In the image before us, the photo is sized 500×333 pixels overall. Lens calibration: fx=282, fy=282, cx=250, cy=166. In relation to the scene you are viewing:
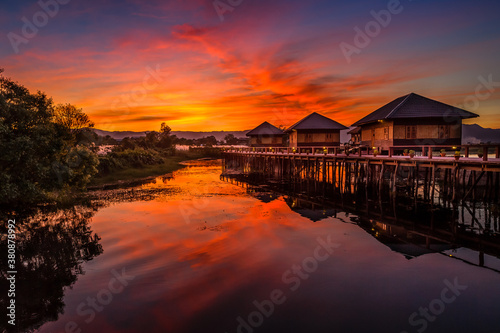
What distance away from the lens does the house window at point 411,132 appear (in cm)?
2409

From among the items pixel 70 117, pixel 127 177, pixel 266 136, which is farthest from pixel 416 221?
pixel 266 136

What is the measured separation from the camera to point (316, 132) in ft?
120

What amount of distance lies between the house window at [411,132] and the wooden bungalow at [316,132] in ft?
39.9

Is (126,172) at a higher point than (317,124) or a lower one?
lower

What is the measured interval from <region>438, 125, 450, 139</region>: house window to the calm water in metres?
14.6

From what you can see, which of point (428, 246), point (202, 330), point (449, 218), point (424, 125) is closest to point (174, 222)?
point (202, 330)

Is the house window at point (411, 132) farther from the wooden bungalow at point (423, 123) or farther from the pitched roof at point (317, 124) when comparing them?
the pitched roof at point (317, 124)

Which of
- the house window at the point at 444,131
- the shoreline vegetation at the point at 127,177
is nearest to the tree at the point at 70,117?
the shoreline vegetation at the point at 127,177

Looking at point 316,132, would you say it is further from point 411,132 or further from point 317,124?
point 411,132

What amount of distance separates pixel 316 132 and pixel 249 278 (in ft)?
100

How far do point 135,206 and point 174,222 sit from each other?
197 inches

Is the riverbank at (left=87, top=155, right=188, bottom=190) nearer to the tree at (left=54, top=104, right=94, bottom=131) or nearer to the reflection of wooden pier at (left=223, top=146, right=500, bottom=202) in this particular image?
the tree at (left=54, top=104, right=94, bottom=131)

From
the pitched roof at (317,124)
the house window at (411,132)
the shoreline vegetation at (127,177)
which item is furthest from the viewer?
the pitched roof at (317,124)

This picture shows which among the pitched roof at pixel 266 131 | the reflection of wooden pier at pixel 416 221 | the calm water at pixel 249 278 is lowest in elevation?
the reflection of wooden pier at pixel 416 221
